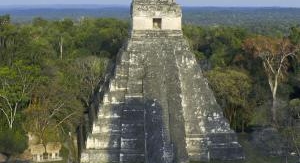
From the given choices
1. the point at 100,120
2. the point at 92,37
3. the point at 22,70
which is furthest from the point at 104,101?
the point at 92,37

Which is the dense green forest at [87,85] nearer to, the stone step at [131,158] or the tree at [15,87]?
the tree at [15,87]

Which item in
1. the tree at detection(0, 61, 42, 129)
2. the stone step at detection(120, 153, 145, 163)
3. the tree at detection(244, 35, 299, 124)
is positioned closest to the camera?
the stone step at detection(120, 153, 145, 163)

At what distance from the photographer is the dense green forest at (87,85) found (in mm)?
18605

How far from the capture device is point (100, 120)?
14031 millimetres

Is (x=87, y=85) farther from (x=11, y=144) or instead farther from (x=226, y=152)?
(x=226, y=152)

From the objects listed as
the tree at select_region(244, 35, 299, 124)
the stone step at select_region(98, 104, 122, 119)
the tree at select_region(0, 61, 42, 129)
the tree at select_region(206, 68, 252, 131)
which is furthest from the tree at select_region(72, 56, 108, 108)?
the stone step at select_region(98, 104, 122, 119)

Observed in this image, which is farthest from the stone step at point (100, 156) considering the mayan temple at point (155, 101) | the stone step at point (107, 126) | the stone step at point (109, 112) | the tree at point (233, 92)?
the tree at point (233, 92)

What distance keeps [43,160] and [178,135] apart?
210 inches

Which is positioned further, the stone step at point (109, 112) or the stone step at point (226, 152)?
the stone step at point (226, 152)

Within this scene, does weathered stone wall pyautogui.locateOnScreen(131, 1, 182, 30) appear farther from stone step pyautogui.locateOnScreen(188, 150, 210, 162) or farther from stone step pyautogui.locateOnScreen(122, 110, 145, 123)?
stone step pyautogui.locateOnScreen(188, 150, 210, 162)

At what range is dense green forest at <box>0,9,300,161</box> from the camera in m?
18.6

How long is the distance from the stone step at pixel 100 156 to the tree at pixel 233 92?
809 centimetres

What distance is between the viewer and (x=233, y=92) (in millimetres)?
21016

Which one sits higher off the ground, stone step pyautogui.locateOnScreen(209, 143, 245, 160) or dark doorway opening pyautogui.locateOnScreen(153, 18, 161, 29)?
dark doorway opening pyautogui.locateOnScreen(153, 18, 161, 29)
